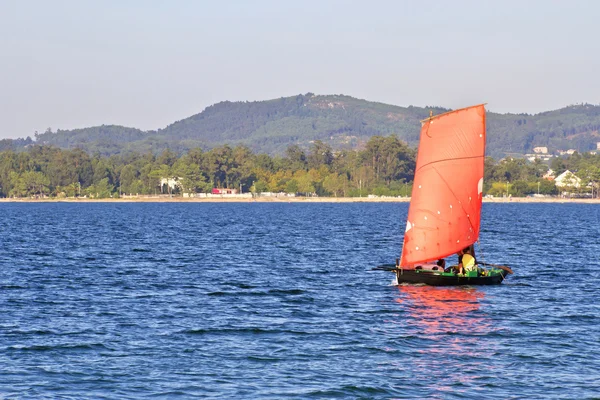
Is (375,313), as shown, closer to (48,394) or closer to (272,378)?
Answer: (272,378)

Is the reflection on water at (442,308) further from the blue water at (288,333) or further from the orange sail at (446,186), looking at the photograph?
the orange sail at (446,186)

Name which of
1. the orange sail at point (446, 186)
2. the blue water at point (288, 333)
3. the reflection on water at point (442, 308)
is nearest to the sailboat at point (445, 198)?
the orange sail at point (446, 186)

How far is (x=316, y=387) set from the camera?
2636 centimetres

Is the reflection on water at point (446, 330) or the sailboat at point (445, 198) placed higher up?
the sailboat at point (445, 198)

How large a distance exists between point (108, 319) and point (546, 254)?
45.0 meters

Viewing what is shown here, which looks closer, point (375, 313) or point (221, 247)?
point (375, 313)

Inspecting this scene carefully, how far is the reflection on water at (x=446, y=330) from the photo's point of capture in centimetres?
2848

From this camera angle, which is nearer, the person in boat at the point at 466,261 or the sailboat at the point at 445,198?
the sailboat at the point at 445,198

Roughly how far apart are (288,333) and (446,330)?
590 centimetres

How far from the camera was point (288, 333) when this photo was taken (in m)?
34.6

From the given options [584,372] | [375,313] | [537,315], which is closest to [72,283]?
[375,313]

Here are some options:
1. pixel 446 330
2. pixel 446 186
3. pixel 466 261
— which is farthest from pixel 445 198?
pixel 446 330

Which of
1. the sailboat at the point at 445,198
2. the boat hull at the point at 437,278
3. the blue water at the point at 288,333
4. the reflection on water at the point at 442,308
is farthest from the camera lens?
the sailboat at the point at 445,198

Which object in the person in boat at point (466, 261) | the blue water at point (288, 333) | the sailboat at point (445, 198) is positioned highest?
the sailboat at point (445, 198)
